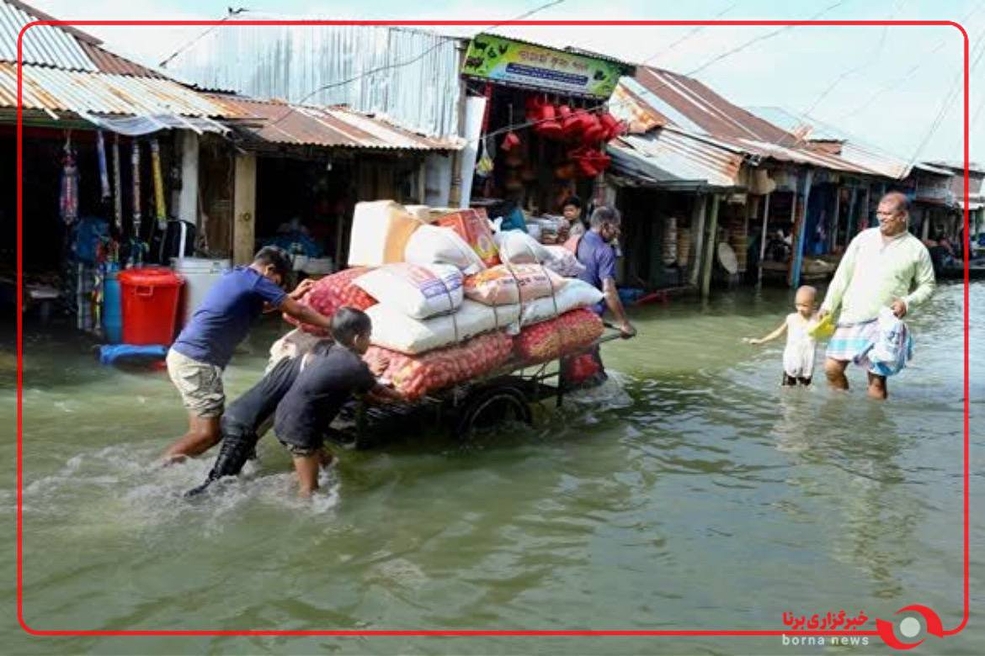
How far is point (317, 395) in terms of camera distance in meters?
5.09

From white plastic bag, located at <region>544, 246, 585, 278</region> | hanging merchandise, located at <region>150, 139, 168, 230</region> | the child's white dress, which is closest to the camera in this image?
white plastic bag, located at <region>544, 246, 585, 278</region>

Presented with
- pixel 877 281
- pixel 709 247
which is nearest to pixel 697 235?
pixel 709 247

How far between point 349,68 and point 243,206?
3.78 metres

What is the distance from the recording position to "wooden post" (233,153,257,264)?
1180 cm

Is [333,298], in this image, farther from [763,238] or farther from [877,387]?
[763,238]

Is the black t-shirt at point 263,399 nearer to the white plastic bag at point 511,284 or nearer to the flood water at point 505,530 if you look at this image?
the flood water at point 505,530

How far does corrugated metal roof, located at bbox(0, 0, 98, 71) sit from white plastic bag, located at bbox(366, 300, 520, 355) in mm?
6625

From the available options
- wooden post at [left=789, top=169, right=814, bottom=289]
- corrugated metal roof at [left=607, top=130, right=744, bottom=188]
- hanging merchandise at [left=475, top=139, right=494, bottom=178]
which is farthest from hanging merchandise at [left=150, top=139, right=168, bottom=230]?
wooden post at [left=789, top=169, right=814, bottom=289]

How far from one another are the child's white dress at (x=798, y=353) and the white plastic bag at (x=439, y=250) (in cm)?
348

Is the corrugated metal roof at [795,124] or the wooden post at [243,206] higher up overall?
the corrugated metal roof at [795,124]

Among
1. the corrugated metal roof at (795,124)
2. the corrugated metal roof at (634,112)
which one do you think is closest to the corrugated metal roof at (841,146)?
the corrugated metal roof at (795,124)

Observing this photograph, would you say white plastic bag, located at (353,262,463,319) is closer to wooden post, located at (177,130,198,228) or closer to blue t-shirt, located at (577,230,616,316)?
blue t-shirt, located at (577,230,616,316)

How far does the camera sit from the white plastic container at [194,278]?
8.95 m

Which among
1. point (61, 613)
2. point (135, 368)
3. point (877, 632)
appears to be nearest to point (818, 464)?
point (877, 632)
